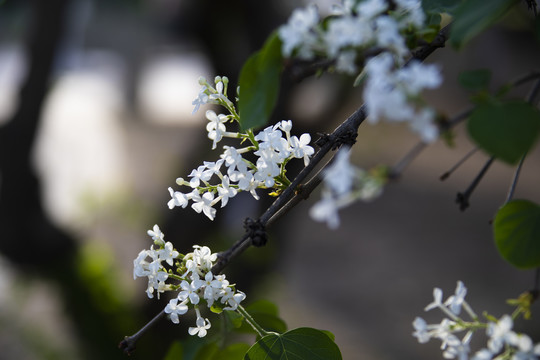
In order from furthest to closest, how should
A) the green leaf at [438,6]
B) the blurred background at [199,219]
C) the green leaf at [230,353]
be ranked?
the blurred background at [199,219], the green leaf at [230,353], the green leaf at [438,6]

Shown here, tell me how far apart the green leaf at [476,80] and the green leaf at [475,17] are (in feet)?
0.12

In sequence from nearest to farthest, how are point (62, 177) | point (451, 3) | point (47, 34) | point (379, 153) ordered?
1. point (451, 3)
2. point (47, 34)
3. point (62, 177)
4. point (379, 153)

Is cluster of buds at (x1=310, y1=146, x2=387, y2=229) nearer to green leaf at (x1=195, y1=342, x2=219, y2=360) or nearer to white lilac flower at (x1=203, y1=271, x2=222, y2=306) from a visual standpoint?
white lilac flower at (x1=203, y1=271, x2=222, y2=306)

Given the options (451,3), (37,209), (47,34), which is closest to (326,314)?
(37,209)

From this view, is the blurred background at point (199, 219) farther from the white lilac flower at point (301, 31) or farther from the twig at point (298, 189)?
the white lilac flower at point (301, 31)

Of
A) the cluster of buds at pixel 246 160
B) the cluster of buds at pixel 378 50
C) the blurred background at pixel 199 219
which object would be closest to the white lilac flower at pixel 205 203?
the cluster of buds at pixel 246 160

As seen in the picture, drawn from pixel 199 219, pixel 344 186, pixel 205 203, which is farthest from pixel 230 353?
pixel 199 219

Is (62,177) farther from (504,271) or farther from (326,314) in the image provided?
(504,271)

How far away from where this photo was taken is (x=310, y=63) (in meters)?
0.31

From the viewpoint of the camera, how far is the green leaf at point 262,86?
12.4 inches

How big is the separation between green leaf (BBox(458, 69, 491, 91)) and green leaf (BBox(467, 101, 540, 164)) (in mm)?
36

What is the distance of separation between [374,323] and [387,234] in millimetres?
855

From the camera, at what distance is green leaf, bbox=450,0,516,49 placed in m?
0.26

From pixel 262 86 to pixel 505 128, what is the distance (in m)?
0.12
